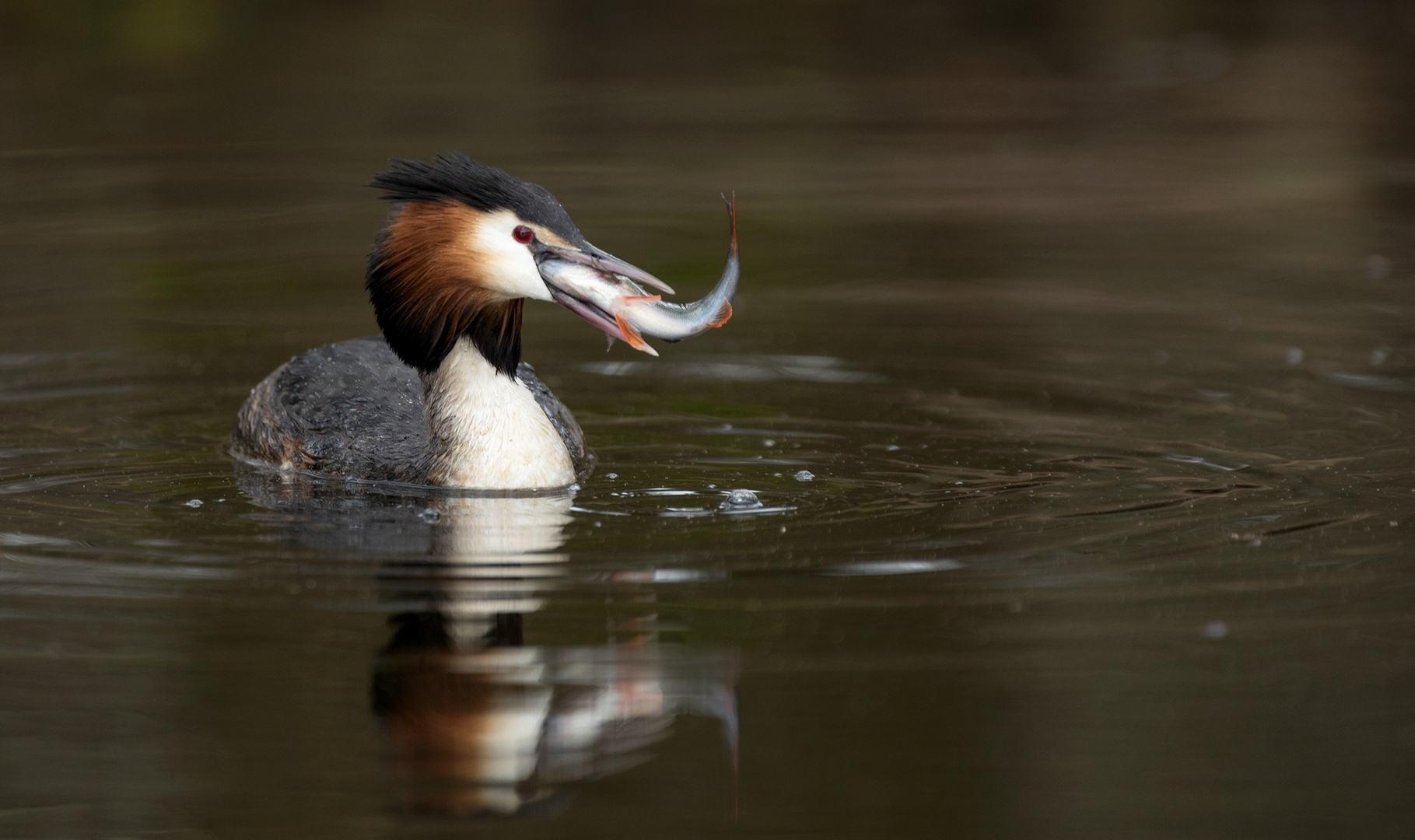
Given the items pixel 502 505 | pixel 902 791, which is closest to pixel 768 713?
pixel 902 791

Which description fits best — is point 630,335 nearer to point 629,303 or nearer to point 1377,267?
point 629,303

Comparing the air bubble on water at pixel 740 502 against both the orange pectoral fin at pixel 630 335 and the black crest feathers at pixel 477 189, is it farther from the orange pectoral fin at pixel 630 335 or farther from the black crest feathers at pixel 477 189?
the black crest feathers at pixel 477 189

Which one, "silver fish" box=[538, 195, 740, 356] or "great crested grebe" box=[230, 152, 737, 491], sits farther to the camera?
"great crested grebe" box=[230, 152, 737, 491]

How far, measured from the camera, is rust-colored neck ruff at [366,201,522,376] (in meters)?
7.00

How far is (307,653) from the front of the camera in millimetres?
5281

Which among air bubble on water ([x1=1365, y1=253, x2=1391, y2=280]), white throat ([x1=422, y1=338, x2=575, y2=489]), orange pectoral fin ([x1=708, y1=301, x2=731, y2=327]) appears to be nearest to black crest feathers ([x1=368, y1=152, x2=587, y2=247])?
white throat ([x1=422, y1=338, x2=575, y2=489])

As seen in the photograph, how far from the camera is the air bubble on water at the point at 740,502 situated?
6.62 metres

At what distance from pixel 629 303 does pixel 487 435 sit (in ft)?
3.26

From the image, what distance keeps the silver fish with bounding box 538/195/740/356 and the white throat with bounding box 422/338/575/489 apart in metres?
0.61

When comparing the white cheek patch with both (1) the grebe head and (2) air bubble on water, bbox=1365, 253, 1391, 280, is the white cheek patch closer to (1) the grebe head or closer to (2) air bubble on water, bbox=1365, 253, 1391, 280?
(1) the grebe head

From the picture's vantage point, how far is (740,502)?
6.69 m

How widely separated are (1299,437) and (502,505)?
10.1ft

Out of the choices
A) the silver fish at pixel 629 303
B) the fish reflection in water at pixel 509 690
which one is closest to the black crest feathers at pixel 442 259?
the silver fish at pixel 629 303

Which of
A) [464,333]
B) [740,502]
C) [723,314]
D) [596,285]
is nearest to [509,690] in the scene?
[723,314]
